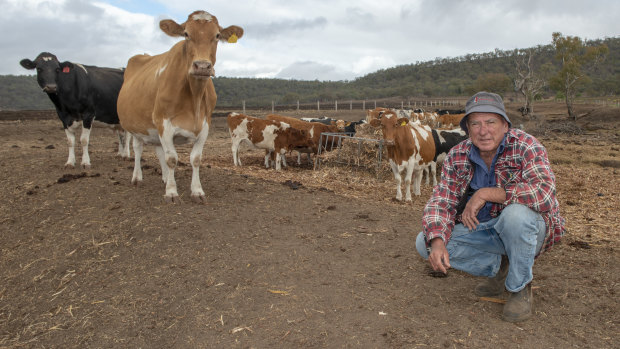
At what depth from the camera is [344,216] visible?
6.47m

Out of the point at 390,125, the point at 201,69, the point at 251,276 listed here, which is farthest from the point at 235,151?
the point at 251,276

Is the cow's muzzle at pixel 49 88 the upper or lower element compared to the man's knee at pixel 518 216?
upper

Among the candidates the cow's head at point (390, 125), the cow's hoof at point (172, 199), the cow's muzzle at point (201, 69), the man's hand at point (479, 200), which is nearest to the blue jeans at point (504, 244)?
the man's hand at point (479, 200)

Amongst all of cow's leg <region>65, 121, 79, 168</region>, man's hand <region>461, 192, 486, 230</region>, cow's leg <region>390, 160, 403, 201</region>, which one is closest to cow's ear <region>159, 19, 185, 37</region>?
cow's leg <region>65, 121, 79, 168</region>

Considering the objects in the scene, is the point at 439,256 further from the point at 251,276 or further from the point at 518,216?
the point at 251,276

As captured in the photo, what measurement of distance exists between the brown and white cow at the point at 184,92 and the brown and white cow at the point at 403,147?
4.63 meters

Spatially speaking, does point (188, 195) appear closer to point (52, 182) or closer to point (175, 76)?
point (175, 76)

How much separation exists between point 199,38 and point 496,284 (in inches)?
193

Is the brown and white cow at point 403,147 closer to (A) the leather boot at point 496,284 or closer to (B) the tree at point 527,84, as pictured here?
(A) the leather boot at point 496,284

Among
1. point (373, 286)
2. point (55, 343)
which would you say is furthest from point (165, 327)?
point (373, 286)

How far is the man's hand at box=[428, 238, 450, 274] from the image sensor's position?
332 cm

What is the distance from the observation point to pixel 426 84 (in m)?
98.3

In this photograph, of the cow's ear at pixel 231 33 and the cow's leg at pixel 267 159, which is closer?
the cow's ear at pixel 231 33

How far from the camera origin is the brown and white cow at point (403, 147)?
33.3 feet
